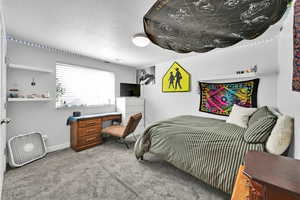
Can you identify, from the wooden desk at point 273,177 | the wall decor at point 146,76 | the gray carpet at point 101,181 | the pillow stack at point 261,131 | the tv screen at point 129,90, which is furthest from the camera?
the wall decor at point 146,76

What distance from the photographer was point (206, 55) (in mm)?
3123

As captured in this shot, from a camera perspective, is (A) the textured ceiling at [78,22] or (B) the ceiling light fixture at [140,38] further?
(B) the ceiling light fixture at [140,38]

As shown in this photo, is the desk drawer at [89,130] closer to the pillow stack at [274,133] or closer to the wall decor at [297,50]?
the pillow stack at [274,133]

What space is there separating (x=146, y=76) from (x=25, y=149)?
3.60 metres

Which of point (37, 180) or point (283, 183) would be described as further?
point (37, 180)

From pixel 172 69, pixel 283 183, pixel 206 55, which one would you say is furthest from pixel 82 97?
pixel 283 183

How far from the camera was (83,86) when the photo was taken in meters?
3.35

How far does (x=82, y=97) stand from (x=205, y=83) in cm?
328

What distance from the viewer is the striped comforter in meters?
1.40

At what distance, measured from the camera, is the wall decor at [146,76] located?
4316 millimetres

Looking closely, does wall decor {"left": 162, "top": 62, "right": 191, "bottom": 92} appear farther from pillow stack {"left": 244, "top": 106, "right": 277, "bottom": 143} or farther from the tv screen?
pillow stack {"left": 244, "top": 106, "right": 277, "bottom": 143}

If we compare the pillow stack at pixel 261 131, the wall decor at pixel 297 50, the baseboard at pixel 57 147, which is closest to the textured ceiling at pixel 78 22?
the wall decor at pixel 297 50

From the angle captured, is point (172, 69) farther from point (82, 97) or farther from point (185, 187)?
point (185, 187)

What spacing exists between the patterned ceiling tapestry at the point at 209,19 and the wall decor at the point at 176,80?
2.15 meters
